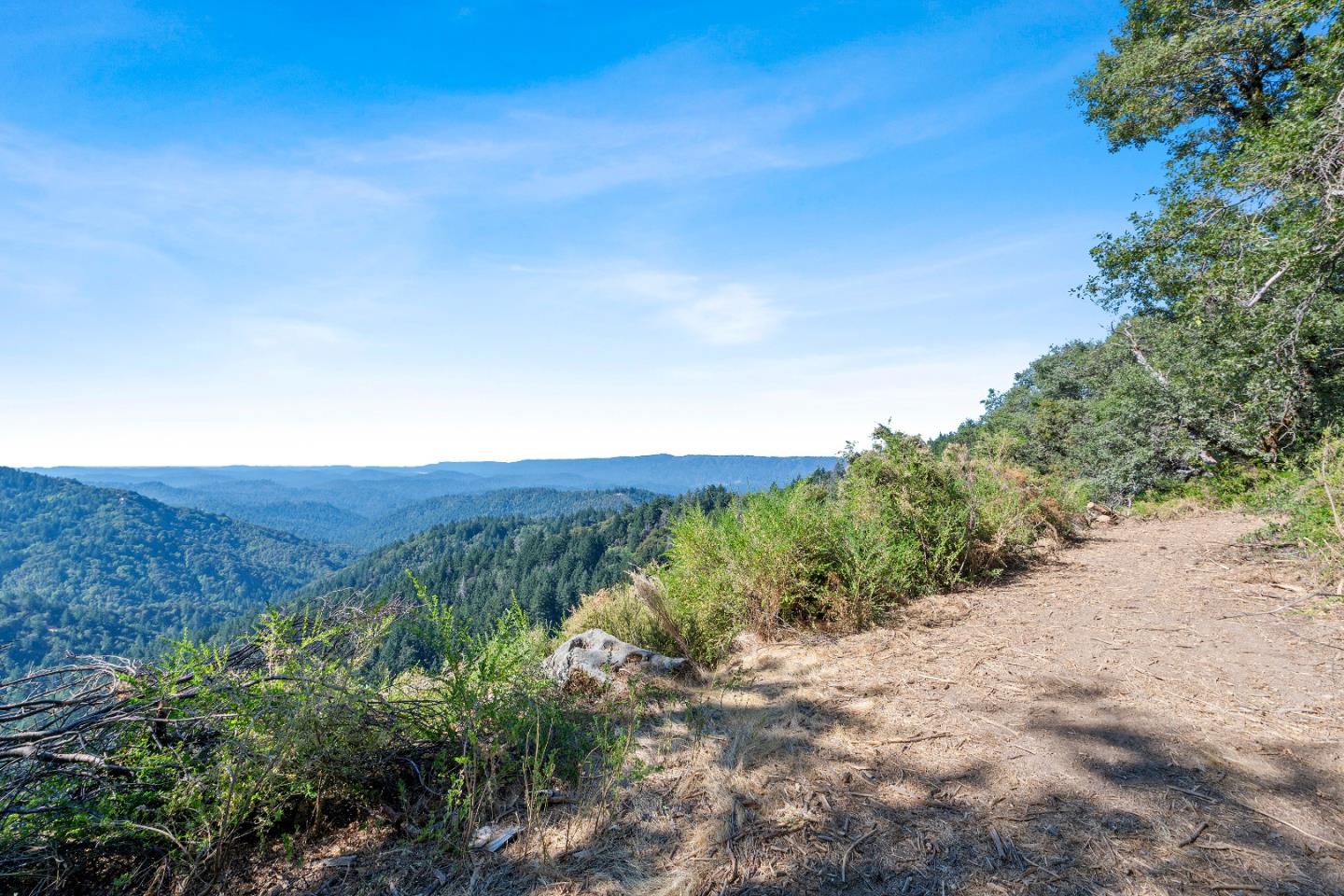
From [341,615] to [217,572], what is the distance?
793ft

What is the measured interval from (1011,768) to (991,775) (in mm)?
114

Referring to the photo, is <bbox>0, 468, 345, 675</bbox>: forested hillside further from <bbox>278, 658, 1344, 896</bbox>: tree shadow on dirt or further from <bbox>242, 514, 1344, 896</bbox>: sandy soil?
<bbox>278, 658, 1344, 896</bbox>: tree shadow on dirt

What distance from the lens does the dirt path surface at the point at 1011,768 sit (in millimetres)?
1985

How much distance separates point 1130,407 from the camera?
11.8 meters

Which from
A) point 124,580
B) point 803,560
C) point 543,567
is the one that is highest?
point 803,560

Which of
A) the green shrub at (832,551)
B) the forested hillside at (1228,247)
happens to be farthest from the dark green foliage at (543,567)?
the green shrub at (832,551)

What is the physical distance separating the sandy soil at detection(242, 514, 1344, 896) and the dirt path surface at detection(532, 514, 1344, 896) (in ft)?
0.03

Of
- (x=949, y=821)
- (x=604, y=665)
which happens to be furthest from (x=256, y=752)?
(x=949, y=821)

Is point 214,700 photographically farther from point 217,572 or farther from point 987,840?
point 217,572

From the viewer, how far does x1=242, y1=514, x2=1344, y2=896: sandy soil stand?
6.53ft

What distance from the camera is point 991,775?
8.31 feet

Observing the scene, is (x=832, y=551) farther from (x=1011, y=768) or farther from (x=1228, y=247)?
(x=1228, y=247)

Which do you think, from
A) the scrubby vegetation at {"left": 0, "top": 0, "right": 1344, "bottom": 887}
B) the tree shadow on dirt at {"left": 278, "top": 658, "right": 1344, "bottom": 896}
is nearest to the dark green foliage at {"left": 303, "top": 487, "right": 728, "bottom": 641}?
the scrubby vegetation at {"left": 0, "top": 0, "right": 1344, "bottom": 887}

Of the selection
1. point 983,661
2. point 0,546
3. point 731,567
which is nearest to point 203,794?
point 731,567
